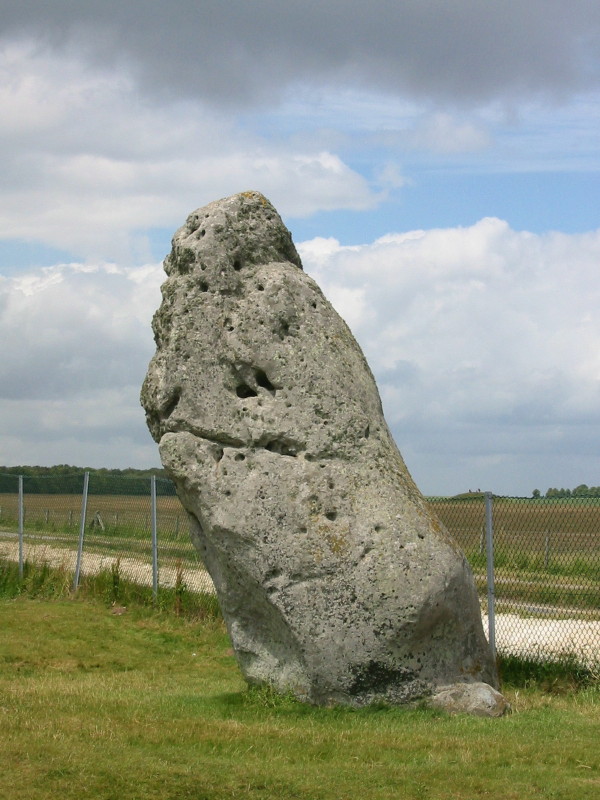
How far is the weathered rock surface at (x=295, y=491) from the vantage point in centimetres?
881

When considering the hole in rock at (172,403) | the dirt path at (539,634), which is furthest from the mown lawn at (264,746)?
the hole in rock at (172,403)

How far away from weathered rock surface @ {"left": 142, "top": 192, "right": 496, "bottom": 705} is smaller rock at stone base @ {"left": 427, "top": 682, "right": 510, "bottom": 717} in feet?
0.44

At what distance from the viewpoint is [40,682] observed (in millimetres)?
10961

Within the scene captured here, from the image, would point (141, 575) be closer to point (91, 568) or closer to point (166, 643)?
point (91, 568)

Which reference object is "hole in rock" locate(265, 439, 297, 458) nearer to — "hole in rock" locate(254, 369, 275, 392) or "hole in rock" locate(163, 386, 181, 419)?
"hole in rock" locate(254, 369, 275, 392)

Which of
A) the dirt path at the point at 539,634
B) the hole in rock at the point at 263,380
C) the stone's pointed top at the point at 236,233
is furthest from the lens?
the dirt path at the point at 539,634

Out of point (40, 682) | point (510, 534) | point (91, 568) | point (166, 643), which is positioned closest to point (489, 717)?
point (510, 534)

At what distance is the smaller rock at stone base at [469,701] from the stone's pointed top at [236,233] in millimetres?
4381

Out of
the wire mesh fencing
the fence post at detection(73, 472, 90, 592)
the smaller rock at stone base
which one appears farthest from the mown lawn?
the fence post at detection(73, 472, 90, 592)

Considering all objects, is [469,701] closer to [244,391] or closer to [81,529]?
[244,391]

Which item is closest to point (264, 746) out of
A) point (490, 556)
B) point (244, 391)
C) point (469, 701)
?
point (469, 701)

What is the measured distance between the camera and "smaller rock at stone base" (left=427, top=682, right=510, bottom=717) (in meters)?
8.91

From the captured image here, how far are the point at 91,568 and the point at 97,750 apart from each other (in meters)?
10.8

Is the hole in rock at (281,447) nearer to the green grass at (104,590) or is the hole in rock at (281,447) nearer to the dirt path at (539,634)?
the dirt path at (539,634)
